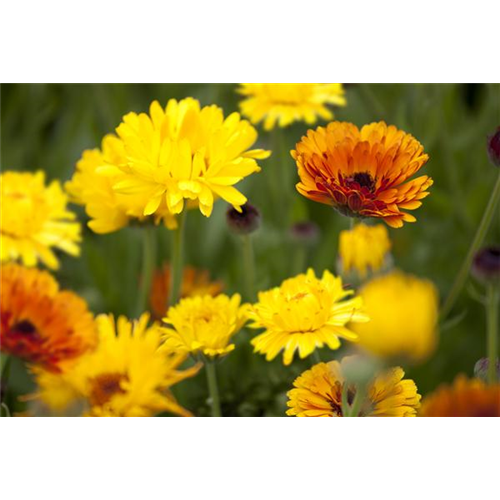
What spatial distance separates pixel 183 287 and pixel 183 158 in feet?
0.60

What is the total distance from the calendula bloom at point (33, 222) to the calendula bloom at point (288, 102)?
18 cm

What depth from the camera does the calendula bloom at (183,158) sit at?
2.12ft

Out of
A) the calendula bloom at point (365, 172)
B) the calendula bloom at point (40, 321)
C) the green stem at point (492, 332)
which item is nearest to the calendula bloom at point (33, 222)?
the calendula bloom at point (40, 321)

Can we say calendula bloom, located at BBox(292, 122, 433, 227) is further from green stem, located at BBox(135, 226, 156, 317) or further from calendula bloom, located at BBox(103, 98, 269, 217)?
green stem, located at BBox(135, 226, 156, 317)

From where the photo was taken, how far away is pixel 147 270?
2.66 ft

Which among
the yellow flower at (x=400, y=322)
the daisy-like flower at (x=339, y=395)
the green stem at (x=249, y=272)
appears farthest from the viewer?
the green stem at (x=249, y=272)

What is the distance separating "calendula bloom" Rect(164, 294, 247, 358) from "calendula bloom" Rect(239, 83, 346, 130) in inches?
7.0

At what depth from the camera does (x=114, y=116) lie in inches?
36.1

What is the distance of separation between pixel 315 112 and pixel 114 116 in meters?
0.23

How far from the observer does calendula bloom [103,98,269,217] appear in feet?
2.12

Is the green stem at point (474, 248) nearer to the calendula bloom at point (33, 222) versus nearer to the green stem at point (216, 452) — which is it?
the green stem at point (216, 452)

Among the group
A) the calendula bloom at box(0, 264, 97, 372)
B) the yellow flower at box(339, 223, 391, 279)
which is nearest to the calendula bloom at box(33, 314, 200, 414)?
the calendula bloom at box(0, 264, 97, 372)

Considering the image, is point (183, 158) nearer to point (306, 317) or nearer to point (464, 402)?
point (306, 317)

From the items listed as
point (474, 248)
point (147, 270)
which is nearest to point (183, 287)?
point (147, 270)
